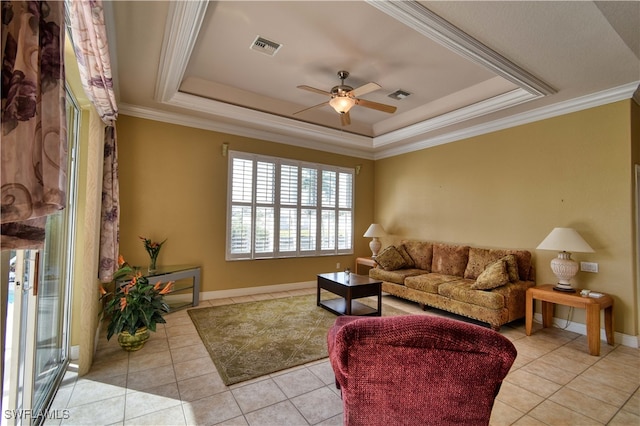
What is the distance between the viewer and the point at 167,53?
3004 millimetres

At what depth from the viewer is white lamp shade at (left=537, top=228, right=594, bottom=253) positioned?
3404 millimetres

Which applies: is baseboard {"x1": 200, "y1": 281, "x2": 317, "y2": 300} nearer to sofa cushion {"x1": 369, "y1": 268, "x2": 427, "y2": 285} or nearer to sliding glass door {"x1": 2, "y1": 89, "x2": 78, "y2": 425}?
sofa cushion {"x1": 369, "y1": 268, "x2": 427, "y2": 285}

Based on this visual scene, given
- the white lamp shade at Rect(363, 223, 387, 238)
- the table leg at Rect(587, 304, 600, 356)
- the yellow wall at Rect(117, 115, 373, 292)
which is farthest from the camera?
the white lamp shade at Rect(363, 223, 387, 238)

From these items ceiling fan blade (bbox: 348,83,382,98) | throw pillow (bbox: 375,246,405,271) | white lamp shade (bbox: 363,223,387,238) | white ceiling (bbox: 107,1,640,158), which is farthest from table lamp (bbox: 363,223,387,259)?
ceiling fan blade (bbox: 348,83,382,98)

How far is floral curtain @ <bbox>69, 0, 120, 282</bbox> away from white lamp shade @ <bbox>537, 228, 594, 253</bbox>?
4.56 metres

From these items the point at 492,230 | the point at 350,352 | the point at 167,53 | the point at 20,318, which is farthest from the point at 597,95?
the point at 20,318

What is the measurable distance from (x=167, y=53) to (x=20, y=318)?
8.46 feet

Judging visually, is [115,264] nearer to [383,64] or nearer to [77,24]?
[77,24]

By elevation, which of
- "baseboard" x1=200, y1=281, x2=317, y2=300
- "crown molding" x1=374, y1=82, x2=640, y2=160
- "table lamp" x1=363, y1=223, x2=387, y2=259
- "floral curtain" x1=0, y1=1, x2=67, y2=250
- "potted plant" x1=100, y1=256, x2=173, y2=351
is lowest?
"baseboard" x1=200, y1=281, x2=317, y2=300

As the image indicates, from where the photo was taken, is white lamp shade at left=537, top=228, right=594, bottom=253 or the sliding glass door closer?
the sliding glass door

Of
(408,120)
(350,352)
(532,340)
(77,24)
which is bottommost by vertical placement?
(532,340)

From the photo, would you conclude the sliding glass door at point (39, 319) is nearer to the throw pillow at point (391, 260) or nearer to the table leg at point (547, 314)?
the throw pillow at point (391, 260)

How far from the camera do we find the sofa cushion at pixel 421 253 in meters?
5.29

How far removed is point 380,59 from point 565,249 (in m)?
3.07
